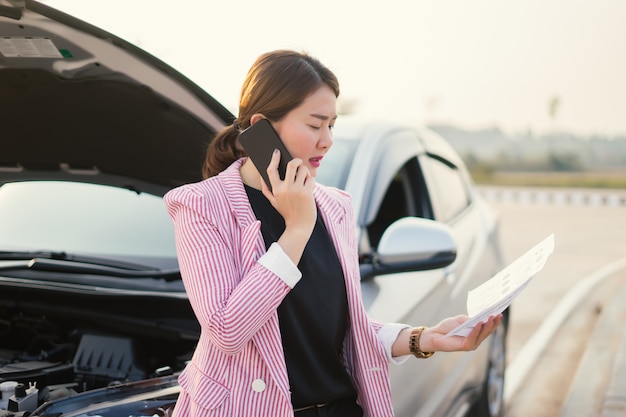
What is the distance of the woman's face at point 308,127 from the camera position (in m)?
1.73

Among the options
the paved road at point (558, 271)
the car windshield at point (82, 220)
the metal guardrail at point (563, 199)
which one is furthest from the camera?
the metal guardrail at point (563, 199)

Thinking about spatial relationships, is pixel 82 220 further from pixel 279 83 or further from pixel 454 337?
pixel 454 337

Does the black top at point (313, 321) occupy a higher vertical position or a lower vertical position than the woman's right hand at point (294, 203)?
lower

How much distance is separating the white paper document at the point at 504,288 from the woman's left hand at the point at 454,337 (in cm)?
2

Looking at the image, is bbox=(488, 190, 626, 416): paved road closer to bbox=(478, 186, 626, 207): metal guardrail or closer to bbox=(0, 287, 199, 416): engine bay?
bbox=(0, 287, 199, 416): engine bay

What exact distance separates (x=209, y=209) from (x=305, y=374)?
424mm

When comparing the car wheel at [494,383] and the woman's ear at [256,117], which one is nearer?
the woman's ear at [256,117]

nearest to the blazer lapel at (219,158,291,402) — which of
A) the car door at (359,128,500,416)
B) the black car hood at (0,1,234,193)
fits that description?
the black car hood at (0,1,234,193)

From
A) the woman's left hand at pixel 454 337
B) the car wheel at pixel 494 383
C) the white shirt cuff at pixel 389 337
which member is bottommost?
the car wheel at pixel 494 383

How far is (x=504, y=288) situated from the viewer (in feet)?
5.56

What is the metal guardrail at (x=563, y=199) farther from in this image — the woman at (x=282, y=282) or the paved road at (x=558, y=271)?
the woman at (x=282, y=282)

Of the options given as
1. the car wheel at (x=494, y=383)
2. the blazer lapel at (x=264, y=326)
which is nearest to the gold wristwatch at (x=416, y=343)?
the blazer lapel at (x=264, y=326)

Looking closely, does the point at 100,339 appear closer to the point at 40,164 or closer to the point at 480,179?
the point at 40,164

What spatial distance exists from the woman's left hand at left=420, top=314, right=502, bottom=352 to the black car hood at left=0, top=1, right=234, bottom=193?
2.68ft
